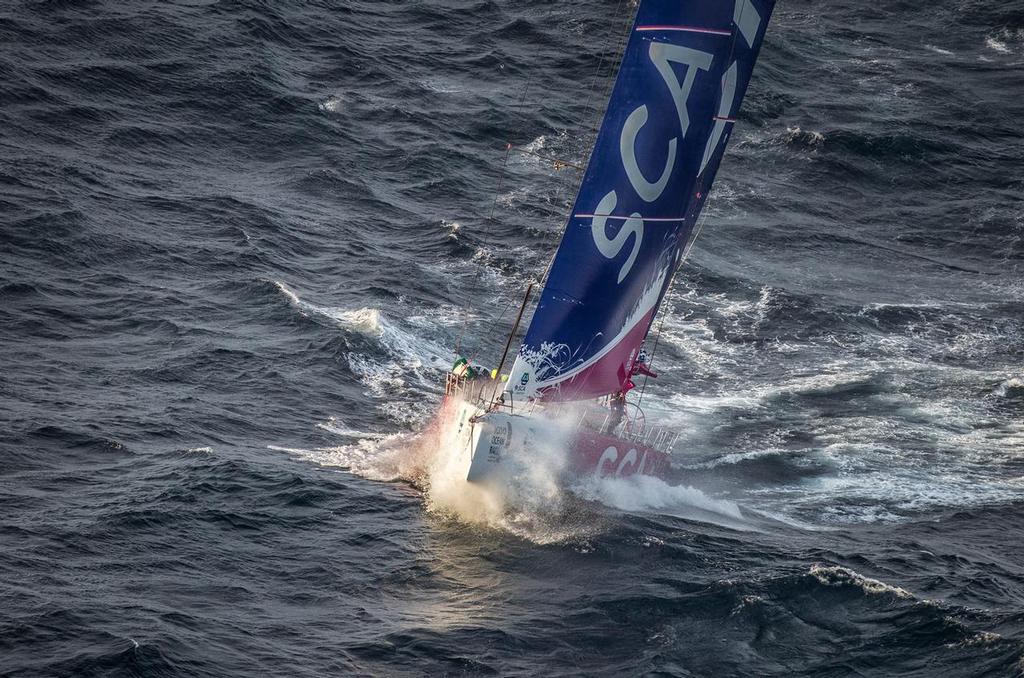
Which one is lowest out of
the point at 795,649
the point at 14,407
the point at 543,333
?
the point at 14,407

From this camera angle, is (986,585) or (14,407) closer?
(986,585)

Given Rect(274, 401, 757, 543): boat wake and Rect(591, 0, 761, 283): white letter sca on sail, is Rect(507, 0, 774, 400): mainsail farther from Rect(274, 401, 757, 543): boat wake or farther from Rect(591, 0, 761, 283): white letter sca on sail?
Rect(274, 401, 757, 543): boat wake

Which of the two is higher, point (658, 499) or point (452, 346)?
point (658, 499)

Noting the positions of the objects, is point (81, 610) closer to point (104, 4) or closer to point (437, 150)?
point (437, 150)

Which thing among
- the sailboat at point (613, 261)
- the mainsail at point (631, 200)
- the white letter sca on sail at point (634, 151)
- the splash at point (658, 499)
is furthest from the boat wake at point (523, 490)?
the white letter sca on sail at point (634, 151)

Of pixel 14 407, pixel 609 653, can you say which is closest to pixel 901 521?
pixel 609 653

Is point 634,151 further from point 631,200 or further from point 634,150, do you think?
point 631,200

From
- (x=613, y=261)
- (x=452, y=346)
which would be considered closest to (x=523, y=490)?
(x=613, y=261)
